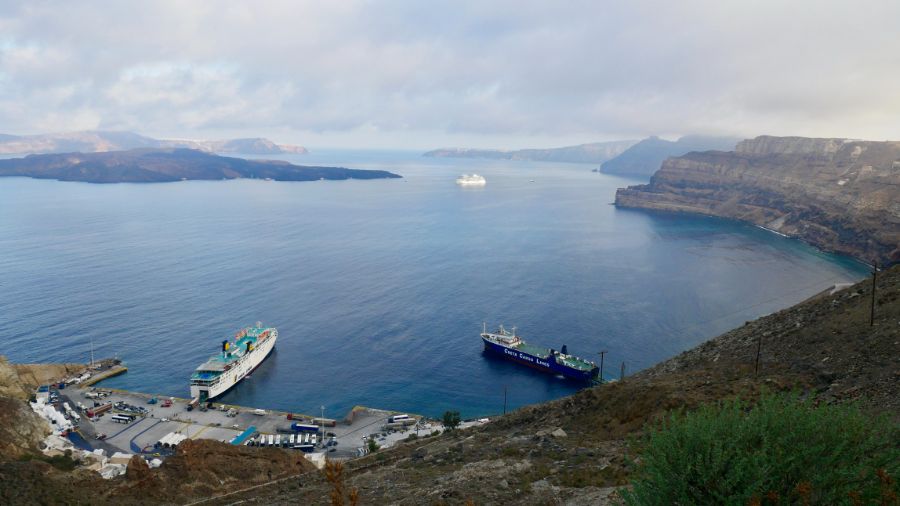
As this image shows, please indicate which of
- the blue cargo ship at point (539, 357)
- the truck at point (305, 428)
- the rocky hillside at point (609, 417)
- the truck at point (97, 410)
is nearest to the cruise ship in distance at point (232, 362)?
the truck at point (97, 410)

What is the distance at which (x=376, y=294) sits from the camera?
69.5 m

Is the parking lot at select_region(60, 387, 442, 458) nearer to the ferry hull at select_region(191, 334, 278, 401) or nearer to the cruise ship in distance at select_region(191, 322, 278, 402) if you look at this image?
the ferry hull at select_region(191, 334, 278, 401)

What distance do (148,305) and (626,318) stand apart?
2149 inches

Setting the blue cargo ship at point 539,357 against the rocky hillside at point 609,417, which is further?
the blue cargo ship at point 539,357

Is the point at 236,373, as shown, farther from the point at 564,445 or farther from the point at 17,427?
the point at 564,445

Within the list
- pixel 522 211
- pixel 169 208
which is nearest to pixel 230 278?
pixel 169 208

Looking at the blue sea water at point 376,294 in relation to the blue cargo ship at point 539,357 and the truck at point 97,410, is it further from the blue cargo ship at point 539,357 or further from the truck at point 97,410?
the truck at point 97,410

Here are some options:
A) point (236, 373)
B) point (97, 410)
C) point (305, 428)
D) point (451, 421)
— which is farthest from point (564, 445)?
point (97, 410)

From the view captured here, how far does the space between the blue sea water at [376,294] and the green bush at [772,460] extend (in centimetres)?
3526

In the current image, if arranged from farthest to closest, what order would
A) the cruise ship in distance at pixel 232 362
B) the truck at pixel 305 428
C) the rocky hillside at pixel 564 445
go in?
the cruise ship in distance at pixel 232 362 < the truck at pixel 305 428 < the rocky hillside at pixel 564 445

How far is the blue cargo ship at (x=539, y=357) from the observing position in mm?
48406

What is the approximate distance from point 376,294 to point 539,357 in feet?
84.4

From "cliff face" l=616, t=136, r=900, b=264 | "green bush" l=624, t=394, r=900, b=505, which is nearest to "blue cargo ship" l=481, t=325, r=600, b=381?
"green bush" l=624, t=394, r=900, b=505

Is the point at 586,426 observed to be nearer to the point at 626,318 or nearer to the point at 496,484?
the point at 496,484
